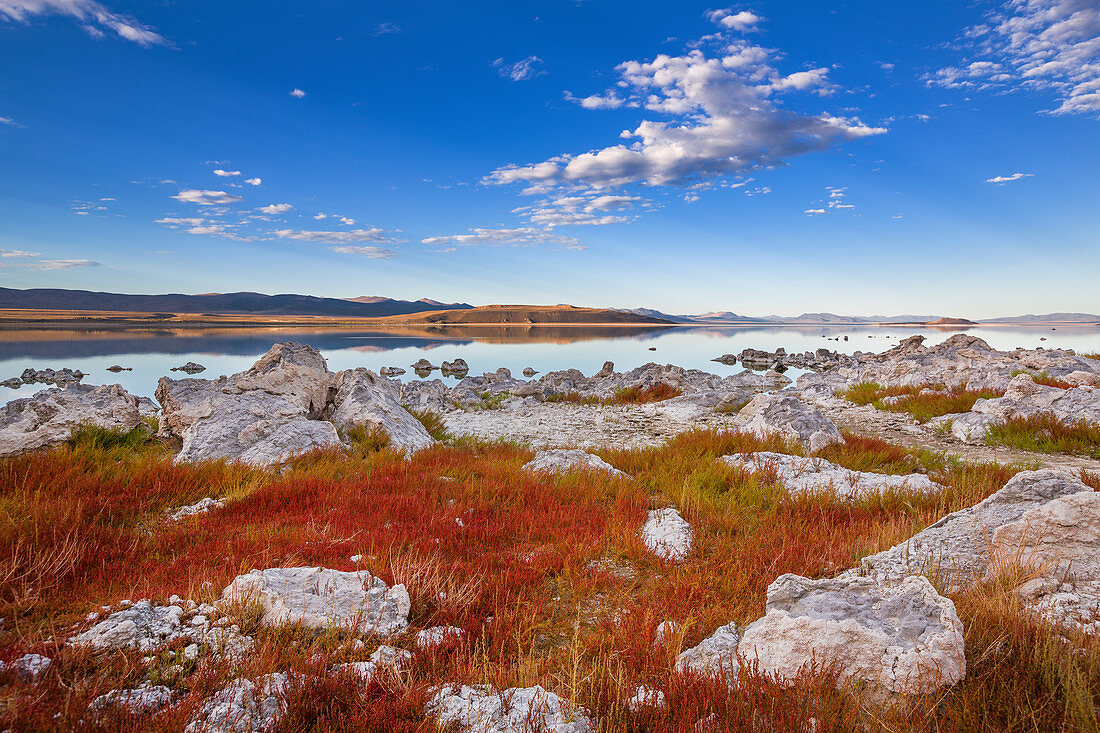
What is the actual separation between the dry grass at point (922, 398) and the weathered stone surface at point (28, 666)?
16503 mm

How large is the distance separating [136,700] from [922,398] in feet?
58.6

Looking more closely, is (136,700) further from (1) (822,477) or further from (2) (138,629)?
(1) (822,477)

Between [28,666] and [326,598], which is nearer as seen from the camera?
[28,666]

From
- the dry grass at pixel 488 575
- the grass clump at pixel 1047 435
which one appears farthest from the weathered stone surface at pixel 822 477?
the grass clump at pixel 1047 435

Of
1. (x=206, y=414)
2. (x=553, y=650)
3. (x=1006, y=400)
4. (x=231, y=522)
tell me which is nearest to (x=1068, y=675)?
(x=553, y=650)

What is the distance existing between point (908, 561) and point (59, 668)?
584 centimetres

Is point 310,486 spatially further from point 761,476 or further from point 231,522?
point 761,476

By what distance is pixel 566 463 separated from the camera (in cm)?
809

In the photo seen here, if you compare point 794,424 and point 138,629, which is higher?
point 138,629

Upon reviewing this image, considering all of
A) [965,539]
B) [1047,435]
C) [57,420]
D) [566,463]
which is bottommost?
[566,463]

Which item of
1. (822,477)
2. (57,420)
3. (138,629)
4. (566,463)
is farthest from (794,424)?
(57,420)

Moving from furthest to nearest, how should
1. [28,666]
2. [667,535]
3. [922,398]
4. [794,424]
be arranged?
[922,398] < [794,424] < [667,535] < [28,666]

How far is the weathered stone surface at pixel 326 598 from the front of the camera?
10.9 feet

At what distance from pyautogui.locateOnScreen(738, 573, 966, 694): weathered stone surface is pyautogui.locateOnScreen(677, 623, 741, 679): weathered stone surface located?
0.09 m
